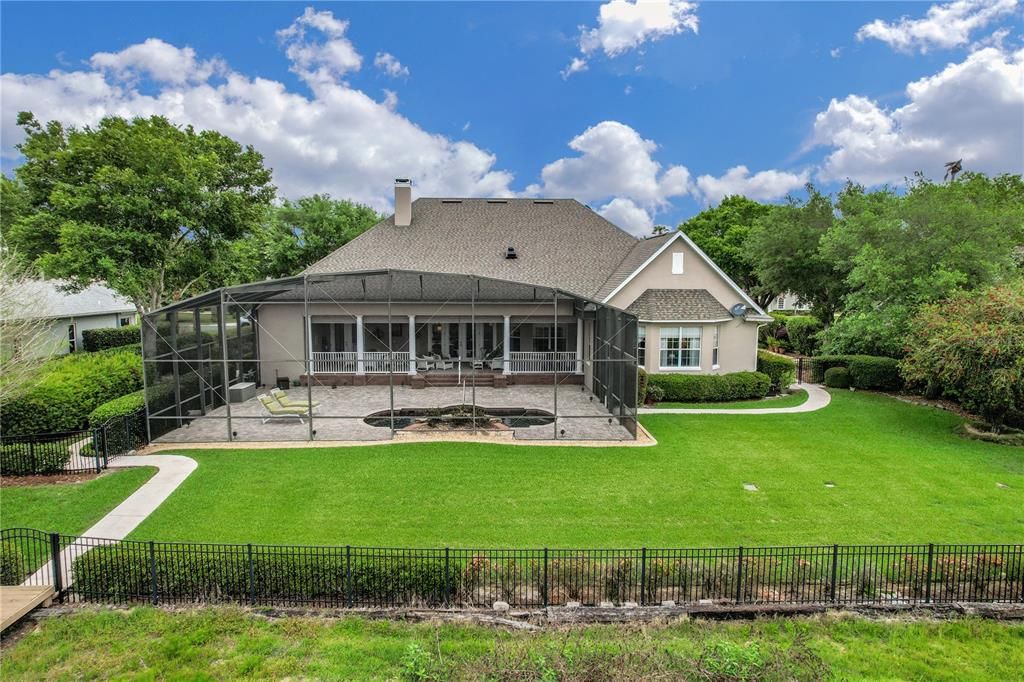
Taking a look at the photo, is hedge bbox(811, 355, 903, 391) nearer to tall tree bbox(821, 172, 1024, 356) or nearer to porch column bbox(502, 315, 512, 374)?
tall tree bbox(821, 172, 1024, 356)

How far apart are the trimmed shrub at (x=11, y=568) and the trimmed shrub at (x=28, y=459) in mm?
5521

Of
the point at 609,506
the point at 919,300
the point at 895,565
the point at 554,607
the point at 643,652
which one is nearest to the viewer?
the point at 643,652

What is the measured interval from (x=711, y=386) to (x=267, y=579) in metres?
18.4

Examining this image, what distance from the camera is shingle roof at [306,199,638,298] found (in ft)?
86.6

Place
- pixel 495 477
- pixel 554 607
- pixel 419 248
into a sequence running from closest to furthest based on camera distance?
pixel 554 607 < pixel 495 477 < pixel 419 248

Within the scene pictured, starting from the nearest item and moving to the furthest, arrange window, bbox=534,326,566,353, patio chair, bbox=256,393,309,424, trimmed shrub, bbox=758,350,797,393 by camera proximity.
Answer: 1. patio chair, bbox=256,393,309,424
2. trimmed shrub, bbox=758,350,797,393
3. window, bbox=534,326,566,353

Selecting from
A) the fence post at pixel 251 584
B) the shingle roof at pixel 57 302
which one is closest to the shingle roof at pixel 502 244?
the shingle roof at pixel 57 302

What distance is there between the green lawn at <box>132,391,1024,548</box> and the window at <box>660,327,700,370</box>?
6.11 meters

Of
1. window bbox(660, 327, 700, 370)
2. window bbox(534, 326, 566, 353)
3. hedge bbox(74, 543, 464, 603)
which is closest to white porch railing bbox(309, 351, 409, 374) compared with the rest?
window bbox(534, 326, 566, 353)

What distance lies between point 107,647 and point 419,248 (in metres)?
22.4

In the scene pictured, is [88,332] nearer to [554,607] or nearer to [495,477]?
[495,477]

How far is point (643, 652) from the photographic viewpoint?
6.75 metres

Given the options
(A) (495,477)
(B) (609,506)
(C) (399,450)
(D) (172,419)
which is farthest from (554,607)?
(D) (172,419)

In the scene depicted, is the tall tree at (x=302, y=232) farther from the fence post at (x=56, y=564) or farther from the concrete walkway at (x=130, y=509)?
the fence post at (x=56, y=564)
